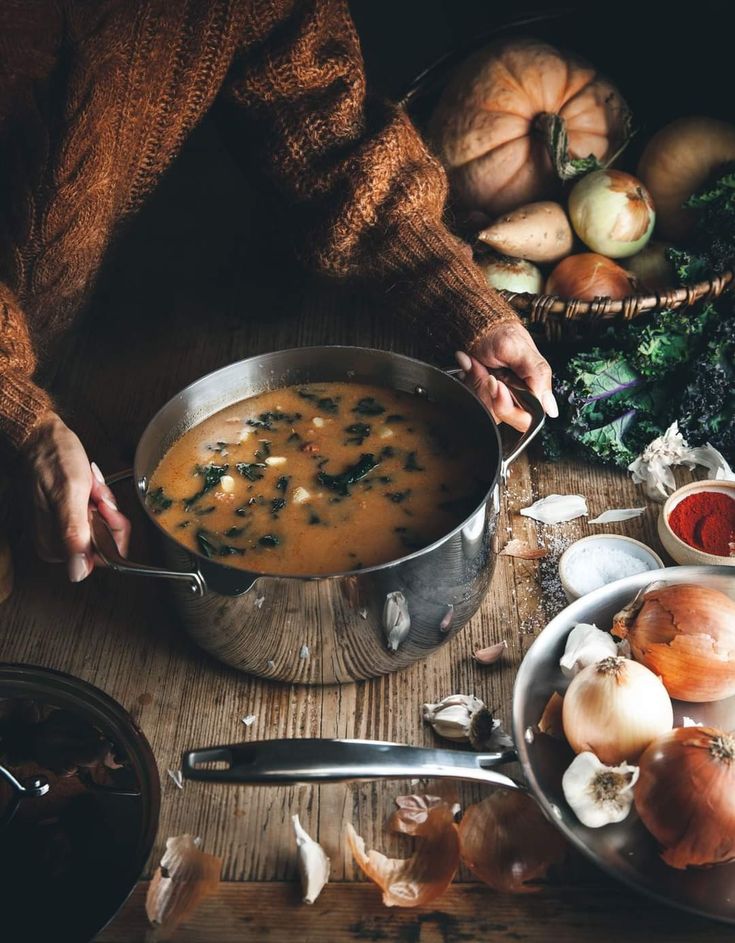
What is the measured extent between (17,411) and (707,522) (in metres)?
1.01

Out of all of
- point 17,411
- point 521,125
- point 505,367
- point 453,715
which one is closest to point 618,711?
point 453,715

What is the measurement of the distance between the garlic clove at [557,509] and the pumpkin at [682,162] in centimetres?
67

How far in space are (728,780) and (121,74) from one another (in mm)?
1274

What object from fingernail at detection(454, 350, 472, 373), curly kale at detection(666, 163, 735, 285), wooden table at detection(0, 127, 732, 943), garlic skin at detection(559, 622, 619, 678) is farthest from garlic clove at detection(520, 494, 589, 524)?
curly kale at detection(666, 163, 735, 285)

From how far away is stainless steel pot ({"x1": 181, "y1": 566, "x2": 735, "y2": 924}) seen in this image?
0.97 m

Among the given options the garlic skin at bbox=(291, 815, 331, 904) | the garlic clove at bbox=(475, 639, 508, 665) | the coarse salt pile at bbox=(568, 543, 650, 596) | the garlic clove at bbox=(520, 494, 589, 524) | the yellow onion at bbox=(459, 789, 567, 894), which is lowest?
the garlic clove at bbox=(520, 494, 589, 524)

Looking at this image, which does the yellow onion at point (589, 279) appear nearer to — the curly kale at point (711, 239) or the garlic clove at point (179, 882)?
the curly kale at point (711, 239)

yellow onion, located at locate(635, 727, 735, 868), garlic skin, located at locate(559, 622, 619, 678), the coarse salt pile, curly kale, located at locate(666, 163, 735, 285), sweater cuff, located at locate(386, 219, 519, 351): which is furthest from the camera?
curly kale, located at locate(666, 163, 735, 285)

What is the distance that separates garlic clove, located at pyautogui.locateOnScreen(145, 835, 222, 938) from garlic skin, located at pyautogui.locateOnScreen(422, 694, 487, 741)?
313 millimetres

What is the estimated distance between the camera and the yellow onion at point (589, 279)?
171cm

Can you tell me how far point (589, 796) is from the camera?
3.39 feet

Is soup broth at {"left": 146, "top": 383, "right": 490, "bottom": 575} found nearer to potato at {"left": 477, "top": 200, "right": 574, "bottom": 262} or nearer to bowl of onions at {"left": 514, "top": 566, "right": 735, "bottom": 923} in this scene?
bowl of onions at {"left": 514, "top": 566, "right": 735, "bottom": 923}

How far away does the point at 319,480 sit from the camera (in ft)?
4.35

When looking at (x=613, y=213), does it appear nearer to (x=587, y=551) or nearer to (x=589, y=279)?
(x=589, y=279)
